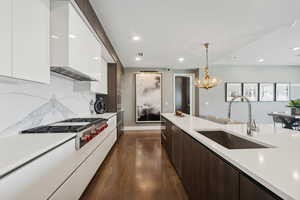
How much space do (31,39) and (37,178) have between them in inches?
42.6

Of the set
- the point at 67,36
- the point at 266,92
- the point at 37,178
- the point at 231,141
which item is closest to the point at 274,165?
the point at 231,141

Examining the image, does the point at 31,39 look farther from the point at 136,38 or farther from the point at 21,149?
the point at 136,38

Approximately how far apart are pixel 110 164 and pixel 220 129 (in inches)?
84.4

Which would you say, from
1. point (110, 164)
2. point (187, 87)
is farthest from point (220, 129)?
point (187, 87)

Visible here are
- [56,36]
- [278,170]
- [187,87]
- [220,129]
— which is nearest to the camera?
[278,170]

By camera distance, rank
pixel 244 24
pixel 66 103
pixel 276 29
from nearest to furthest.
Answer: pixel 66 103 < pixel 244 24 < pixel 276 29

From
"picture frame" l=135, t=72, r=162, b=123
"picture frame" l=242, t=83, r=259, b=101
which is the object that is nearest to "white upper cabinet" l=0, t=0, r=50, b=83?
"picture frame" l=135, t=72, r=162, b=123

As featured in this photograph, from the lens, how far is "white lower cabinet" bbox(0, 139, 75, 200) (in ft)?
2.43

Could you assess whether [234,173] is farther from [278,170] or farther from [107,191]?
[107,191]

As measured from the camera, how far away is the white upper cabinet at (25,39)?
0.93 meters

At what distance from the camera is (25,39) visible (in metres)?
1.09

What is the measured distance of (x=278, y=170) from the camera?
0.68 metres

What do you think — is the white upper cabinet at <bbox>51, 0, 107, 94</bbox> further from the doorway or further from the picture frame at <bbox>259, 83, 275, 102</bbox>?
the picture frame at <bbox>259, 83, 275, 102</bbox>

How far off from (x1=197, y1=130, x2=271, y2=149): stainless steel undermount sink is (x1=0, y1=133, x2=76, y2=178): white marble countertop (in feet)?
5.33
